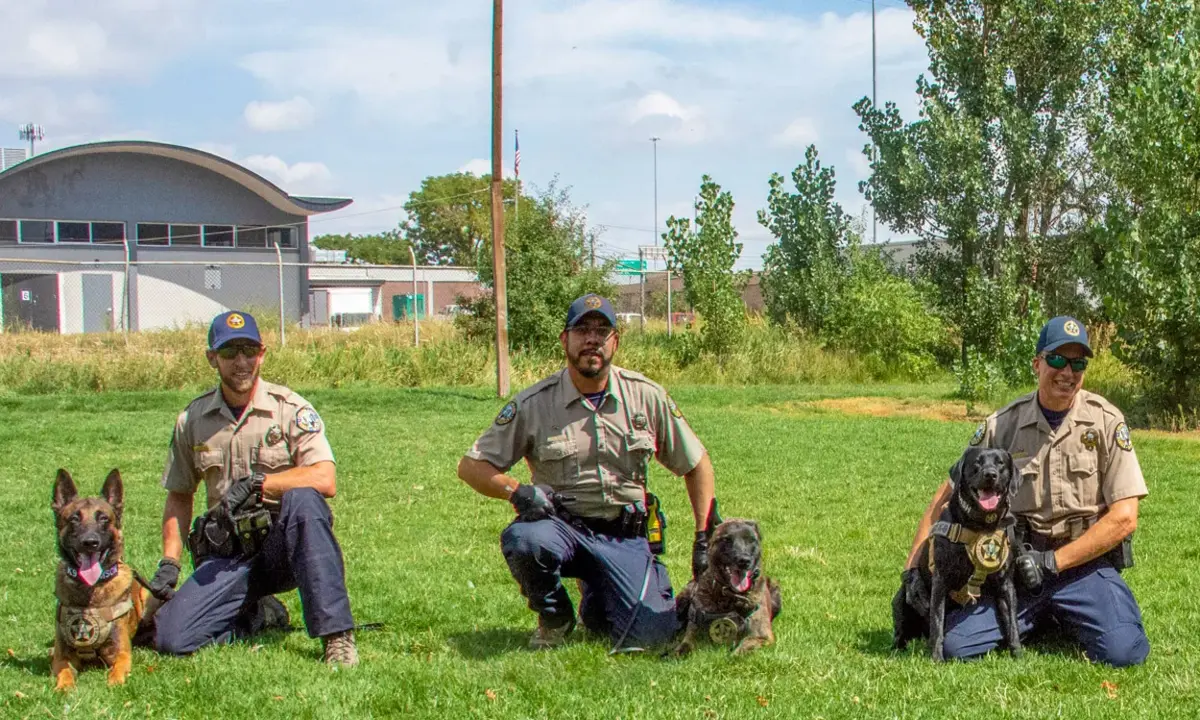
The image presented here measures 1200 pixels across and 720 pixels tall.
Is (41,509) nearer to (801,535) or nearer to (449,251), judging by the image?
(801,535)

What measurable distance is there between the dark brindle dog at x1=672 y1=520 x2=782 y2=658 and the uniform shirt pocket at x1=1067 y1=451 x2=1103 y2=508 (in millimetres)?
1473

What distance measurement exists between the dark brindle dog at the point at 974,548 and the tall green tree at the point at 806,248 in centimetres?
2054

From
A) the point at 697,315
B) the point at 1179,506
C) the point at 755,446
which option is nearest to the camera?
the point at 1179,506

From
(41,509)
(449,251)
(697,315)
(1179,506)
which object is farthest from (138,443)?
(449,251)

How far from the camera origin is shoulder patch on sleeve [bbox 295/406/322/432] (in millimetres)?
5449

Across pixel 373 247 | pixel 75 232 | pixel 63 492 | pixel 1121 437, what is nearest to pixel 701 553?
pixel 1121 437

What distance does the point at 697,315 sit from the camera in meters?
24.2

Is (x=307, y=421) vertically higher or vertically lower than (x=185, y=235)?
lower

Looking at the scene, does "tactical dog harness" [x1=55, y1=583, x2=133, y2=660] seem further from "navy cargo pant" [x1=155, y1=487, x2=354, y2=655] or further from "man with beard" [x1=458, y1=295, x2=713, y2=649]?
"man with beard" [x1=458, y1=295, x2=713, y2=649]

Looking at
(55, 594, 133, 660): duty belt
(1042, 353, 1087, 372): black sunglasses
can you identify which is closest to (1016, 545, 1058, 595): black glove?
(1042, 353, 1087, 372): black sunglasses

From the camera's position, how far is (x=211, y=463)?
17.7ft

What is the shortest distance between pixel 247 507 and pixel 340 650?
0.79 meters

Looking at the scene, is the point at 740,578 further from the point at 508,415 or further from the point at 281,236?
the point at 281,236

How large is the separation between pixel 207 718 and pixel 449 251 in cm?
6781
